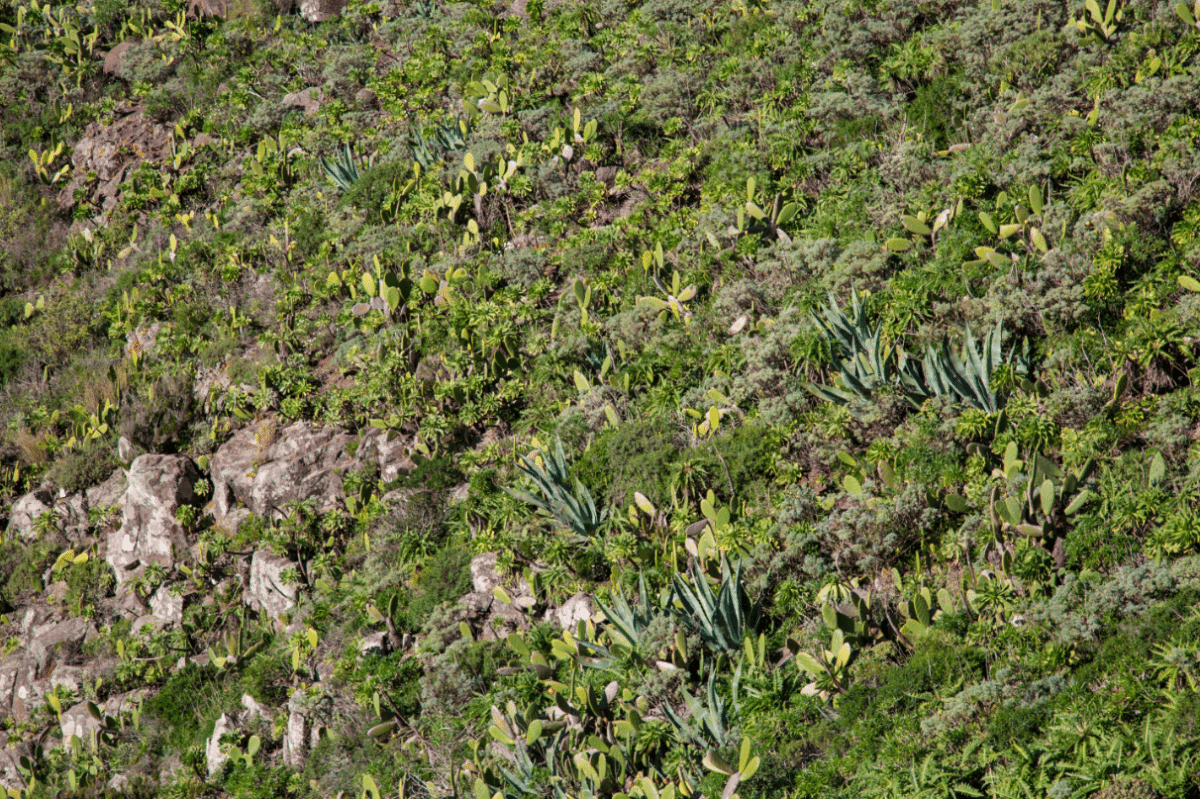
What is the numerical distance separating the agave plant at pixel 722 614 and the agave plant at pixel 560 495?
3.72ft

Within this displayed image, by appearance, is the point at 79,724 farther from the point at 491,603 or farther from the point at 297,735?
the point at 491,603

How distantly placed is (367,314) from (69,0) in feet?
35.1

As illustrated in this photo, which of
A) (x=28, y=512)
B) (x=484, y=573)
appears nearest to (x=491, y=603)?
(x=484, y=573)

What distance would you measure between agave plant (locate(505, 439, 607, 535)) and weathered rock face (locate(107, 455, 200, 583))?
11.4 feet

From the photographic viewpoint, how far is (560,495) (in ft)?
22.6

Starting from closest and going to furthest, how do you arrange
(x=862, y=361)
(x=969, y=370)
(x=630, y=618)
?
(x=630, y=618) < (x=969, y=370) < (x=862, y=361)

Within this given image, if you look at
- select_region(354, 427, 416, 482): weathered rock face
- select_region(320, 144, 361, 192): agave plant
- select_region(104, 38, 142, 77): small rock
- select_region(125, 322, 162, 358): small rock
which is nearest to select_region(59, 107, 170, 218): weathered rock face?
select_region(104, 38, 142, 77): small rock

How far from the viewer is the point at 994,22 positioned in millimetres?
8695

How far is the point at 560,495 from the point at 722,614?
1607 mm

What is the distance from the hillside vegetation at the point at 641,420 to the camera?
535cm

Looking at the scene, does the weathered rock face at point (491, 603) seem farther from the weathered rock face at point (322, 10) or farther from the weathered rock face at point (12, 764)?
the weathered rock face at point (322, 10)

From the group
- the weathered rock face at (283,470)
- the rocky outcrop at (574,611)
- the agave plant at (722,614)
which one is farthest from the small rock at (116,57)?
the agave plant at (722,614)

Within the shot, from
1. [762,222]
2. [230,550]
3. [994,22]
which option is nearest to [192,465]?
[230,550]

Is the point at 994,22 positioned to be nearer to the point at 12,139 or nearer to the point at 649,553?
the point at 649,553
